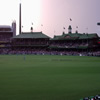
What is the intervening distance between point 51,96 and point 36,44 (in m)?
85.9

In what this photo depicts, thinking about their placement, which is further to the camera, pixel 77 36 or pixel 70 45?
pixel 77 36

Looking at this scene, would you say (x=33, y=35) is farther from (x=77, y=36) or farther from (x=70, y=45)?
(x=77, y=36)

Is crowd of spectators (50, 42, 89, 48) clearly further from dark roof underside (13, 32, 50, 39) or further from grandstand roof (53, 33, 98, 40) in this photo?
dark roof underside (13, 32, 50, 39)

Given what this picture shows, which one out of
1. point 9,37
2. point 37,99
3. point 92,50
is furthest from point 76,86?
point 9,37

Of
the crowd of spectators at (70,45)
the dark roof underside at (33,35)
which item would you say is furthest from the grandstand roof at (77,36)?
the dark roof underside at (33,35)

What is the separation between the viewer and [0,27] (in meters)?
115

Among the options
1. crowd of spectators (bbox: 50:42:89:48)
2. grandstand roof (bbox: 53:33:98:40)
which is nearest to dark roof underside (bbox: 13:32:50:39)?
crowd of spectators (bbox: 50:42:89:48)

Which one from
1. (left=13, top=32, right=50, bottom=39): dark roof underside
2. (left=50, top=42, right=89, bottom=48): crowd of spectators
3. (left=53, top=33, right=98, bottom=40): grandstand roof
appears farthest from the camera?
(left=13, top=32, right=50, bottom=39): dark roof underside

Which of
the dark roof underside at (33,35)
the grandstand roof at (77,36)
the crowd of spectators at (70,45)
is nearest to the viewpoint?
the grandstand roof at (77,36)

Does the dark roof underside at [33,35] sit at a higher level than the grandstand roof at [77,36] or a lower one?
higher

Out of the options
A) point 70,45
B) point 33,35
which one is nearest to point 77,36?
point 70,45

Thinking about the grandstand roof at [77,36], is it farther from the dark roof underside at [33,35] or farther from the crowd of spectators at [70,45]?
the dark roof underside at [33,35]

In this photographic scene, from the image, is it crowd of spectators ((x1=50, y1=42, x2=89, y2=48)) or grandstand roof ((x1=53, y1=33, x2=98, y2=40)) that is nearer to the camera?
grandstand roof ((x1=53, y1=33, x2=98, y2=40))

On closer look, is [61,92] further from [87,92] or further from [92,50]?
[92,50]
